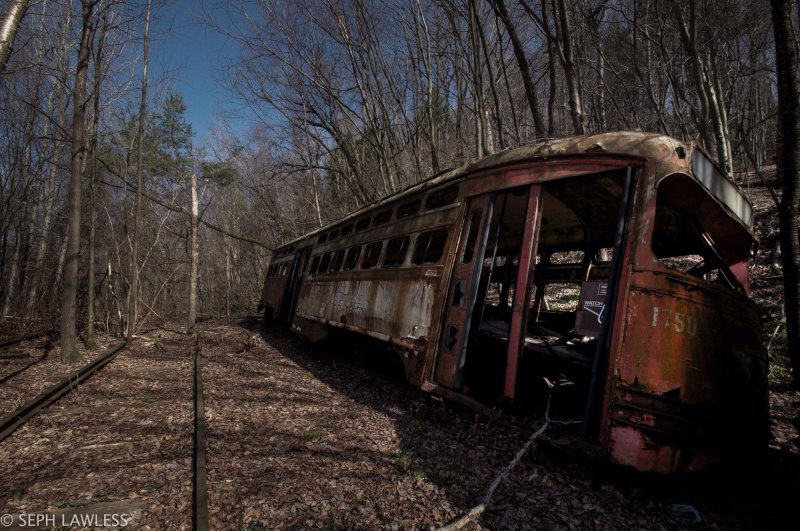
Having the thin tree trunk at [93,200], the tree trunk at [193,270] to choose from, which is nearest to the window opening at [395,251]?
the thin tree trunk at [93,200]

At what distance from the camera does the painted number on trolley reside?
322 centimetres

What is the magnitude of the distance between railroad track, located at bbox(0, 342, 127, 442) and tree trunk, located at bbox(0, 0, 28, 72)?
3671 mm

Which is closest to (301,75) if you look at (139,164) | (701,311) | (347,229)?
(139,164)

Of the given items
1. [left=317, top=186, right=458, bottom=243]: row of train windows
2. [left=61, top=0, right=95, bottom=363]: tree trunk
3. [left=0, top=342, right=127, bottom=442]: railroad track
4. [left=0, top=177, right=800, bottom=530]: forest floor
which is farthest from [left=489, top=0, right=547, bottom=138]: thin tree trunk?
[left=0, top=342, right=127, bottom=442]: railroad track

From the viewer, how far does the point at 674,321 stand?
10.6ft

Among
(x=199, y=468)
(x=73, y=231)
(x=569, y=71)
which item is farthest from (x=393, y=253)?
(x=73, y=231)

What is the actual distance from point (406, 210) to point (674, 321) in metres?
3.78

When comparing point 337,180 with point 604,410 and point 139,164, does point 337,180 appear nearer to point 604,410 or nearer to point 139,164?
point 139,164

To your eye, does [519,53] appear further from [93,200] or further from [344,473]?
[93,200]

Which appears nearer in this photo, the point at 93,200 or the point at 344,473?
the point at 344,473

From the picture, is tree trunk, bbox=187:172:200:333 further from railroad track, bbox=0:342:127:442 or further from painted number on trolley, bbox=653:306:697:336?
painted number on trolley, bbox=653:306:697:336

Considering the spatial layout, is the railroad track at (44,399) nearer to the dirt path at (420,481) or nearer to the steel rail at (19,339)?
the dirt path at (420,481)

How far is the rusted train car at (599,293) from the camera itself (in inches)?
125

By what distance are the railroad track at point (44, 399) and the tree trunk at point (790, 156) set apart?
29.7 feet
